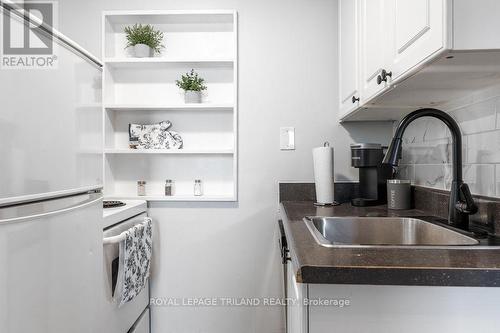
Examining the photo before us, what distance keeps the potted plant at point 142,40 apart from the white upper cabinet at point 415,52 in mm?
1123

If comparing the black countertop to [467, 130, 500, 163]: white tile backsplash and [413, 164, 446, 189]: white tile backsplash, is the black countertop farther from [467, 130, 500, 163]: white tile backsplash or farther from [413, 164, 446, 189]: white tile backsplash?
[413, 164, 446, 189]: white tile backsplash

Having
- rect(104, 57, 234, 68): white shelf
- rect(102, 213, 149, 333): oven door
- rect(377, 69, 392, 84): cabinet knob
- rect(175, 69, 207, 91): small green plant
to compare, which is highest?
rect(104, 57, 234, 68): white shelf

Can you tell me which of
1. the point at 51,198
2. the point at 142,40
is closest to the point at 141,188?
the point at 142,40

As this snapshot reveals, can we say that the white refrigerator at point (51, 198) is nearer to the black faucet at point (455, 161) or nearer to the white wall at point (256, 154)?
the white wall at point (256, 154)

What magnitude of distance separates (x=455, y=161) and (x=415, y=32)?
452 mm

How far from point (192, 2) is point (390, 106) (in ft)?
4.31

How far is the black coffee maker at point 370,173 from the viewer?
155 centimetres

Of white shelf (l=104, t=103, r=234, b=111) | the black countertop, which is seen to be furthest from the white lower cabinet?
white shelf (l=104, t=103, r=234, b=111)

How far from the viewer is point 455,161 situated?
3.29 ft

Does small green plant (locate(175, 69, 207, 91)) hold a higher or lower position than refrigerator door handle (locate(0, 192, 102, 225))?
higher

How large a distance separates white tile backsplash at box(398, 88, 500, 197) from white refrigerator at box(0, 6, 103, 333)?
131 centimetres

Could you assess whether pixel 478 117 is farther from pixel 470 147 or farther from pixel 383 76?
pixel 383 76

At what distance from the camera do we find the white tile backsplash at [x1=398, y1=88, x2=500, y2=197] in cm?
99

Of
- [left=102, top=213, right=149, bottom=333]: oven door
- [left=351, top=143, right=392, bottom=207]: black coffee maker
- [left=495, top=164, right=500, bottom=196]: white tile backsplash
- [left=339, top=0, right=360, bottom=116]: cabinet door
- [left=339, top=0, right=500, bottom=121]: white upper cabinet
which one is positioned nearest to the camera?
[left=339, top=0, right=500, bottom=121]: white upper cabinet
